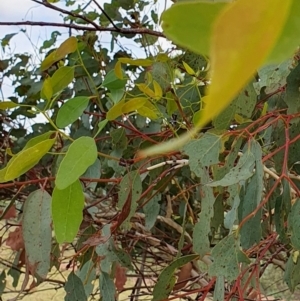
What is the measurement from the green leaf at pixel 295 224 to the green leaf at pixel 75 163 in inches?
9.3

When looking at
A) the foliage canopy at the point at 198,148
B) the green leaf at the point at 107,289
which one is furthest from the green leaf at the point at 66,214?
the green leaf at the point at 107,289

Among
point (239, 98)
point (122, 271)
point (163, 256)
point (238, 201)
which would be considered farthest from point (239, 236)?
point (163, 256)

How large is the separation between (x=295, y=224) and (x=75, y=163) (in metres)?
0.26

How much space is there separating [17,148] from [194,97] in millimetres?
752

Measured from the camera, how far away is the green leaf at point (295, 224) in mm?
527

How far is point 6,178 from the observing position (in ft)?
1.54

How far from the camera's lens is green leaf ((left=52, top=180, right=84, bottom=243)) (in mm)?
463

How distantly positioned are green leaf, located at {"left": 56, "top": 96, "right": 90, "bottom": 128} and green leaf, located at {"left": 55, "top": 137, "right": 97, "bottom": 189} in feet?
0.58

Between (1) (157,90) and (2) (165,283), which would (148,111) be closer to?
(1) (157,90)

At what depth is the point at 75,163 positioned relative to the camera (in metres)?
0.39

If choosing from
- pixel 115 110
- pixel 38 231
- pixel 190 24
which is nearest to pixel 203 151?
pixel 115 110

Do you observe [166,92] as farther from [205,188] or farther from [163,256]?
[163,256]

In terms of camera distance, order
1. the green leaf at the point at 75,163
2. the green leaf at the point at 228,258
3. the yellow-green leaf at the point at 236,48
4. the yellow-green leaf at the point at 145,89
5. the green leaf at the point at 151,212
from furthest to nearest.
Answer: the green leaf at the point at 151,212 < the yellow-green leaf at the point at 145,89 < the green leaf at the point at 228,258 < the green leaf at the point at 75,163 < the yellow-green leaf at the point at 236,48

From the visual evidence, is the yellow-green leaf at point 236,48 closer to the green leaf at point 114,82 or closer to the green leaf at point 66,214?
the green leaf at point 66,214
